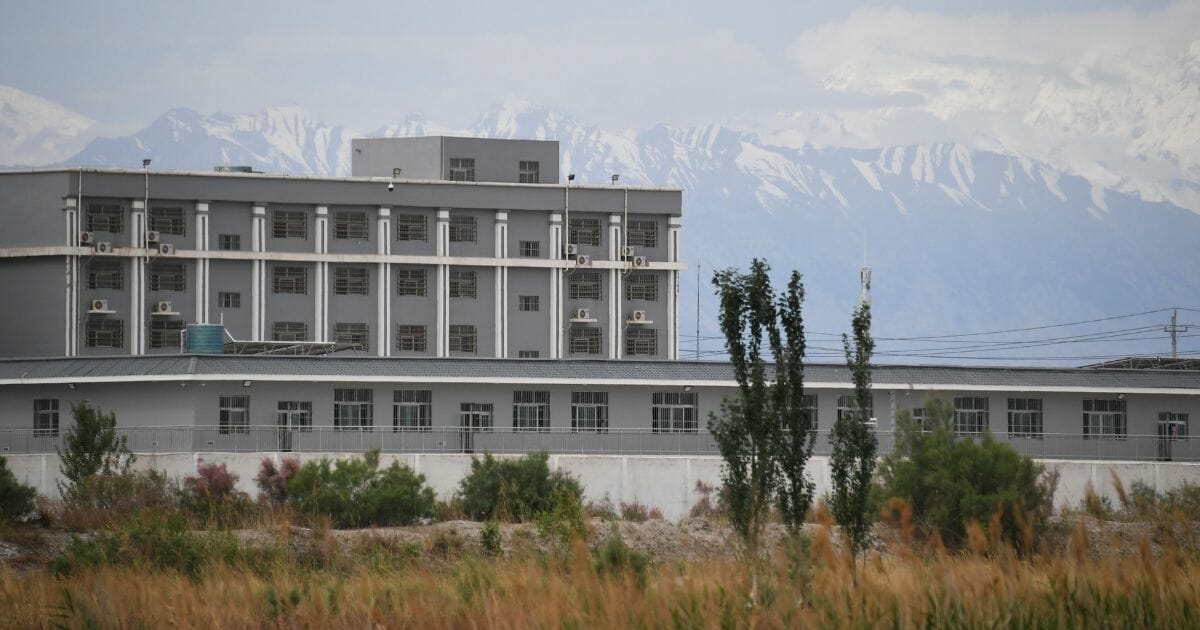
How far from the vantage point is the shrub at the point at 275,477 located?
159 feet

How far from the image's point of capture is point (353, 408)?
5606cm

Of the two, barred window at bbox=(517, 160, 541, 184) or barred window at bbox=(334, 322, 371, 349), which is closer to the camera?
barred window at bbox=(334, 322, 371, 349)

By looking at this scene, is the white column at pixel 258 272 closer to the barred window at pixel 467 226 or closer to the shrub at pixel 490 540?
the barred window at pixel 467 226

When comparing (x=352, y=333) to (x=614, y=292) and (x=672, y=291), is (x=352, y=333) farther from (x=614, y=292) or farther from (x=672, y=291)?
(x=672, y=291)

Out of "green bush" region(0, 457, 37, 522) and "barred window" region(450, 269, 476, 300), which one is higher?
"barred window" region(450, 269, 476, 300)

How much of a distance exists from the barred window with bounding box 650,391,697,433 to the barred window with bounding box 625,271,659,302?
70.5ft

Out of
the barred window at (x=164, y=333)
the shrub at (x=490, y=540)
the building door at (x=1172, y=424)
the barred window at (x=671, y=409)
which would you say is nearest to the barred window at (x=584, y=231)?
the barred window at (x=164, y=333)

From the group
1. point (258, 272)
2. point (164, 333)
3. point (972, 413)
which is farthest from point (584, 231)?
point (972, 413)

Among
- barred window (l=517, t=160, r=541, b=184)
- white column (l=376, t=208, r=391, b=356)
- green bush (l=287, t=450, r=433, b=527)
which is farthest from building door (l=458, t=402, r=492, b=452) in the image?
barred window (l=517, t=160, r=541, b=184)

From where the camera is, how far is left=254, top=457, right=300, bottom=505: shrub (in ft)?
159

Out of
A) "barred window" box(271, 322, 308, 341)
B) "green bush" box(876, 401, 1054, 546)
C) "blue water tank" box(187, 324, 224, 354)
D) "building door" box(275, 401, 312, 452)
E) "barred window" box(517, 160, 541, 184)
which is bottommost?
"green bush" box(876, 401, 1054, 546)

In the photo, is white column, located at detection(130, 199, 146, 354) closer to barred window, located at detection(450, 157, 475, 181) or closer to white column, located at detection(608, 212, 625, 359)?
barred window, located at detection(450, 157, 475, 181)

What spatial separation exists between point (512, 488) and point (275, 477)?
27.1 feet

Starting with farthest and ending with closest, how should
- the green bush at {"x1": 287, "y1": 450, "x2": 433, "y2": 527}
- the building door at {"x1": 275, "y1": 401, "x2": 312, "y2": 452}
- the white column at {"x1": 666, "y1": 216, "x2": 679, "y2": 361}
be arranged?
the white column at {"x1": 666, "y1": 216, "x2": 679, "y2": 361} < the building door at {"x1": 275, "y1": 401, "x2": 312, "y2": 452} < the green bush at {"x1": 287, "y1": 450, "x2": 433, "y2": 527}
